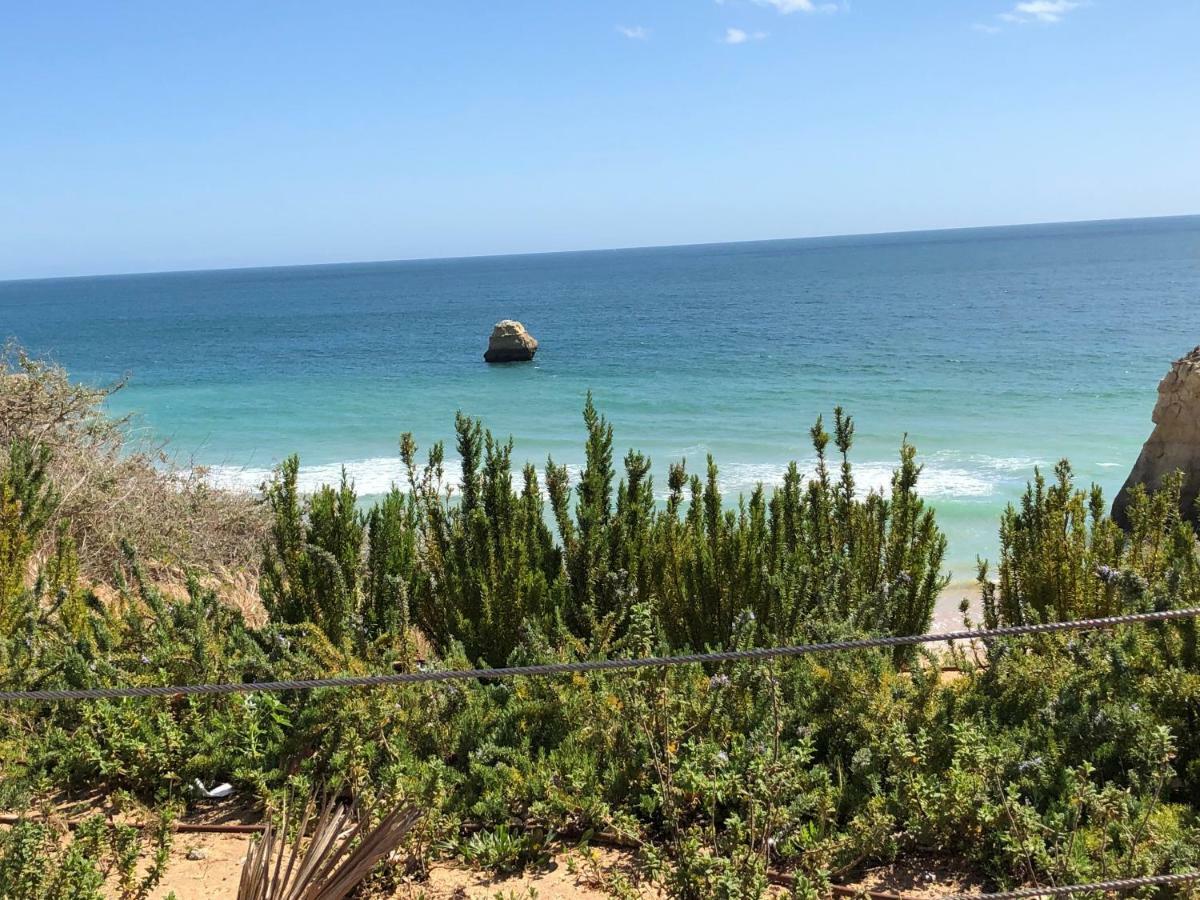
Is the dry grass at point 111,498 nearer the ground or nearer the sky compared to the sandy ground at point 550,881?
nearer the sky

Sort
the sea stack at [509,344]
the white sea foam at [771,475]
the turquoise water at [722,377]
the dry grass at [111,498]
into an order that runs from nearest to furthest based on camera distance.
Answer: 1. the dry grass at [111,498]
2. the white sea foam at [771,475]
3. the turquoise water at [722,377]
4. the sea stack at [509,344]

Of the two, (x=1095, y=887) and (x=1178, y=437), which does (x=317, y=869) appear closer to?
(x=1095, y=887)

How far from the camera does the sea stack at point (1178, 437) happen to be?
1177 cm

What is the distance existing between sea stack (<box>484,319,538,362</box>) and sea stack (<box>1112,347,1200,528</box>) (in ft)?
98.8

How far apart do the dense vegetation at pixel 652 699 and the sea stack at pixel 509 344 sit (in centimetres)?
3481

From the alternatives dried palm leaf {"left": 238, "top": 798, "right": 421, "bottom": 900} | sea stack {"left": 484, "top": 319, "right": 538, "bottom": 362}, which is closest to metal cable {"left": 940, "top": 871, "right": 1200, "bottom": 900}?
dried palm leaf {"left": 238, "top": 798, "right": 421, "bottom": 900}

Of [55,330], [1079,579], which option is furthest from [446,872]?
[55,330]

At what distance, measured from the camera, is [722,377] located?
108 feet

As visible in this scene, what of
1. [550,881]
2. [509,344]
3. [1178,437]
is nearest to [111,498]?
[550,881]

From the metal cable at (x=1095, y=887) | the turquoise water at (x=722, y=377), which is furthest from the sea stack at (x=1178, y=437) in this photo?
the metal cable at (x=1095, y=887)

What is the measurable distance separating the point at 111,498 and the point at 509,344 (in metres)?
32.8

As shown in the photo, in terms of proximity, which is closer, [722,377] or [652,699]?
[652,699]

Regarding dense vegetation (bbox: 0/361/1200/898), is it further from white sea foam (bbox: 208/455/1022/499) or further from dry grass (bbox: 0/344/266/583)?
white sea foam (bbox: 208/455/1022/499)

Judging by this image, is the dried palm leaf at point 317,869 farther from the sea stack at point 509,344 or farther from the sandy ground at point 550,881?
the sea stack at point 509,344
